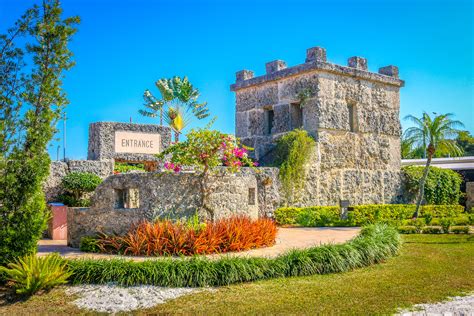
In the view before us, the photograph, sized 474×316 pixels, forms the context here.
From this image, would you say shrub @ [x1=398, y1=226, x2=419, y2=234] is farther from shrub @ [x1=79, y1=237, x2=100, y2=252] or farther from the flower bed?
shrub @ [x1=79, y1=237, x2=100, y2=252]

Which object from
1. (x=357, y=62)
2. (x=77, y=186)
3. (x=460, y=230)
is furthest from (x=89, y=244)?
(x=357, y=62)

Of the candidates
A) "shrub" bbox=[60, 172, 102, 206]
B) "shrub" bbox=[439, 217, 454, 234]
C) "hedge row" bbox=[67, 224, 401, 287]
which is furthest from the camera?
"shrub" bbox=[439, 217, 454, 234]

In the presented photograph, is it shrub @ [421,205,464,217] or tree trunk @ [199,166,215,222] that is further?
shrub @ [421,205,464,217]

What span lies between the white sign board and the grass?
771 centimetres

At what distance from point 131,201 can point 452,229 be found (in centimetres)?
1073

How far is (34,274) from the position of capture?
30.9ft

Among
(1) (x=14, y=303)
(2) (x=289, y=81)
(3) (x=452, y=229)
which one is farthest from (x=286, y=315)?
(2) (x=289, y=81)

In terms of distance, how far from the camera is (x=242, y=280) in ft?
32.3

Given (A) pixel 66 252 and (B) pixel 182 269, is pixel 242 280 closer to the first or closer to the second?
(B) pixel 182 269

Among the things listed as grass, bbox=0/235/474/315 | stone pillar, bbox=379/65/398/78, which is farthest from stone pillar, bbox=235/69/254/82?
grass, bbox=0/235/474/315

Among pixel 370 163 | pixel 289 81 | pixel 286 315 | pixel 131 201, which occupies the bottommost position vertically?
pixel 286 315

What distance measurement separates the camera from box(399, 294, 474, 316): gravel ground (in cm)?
786

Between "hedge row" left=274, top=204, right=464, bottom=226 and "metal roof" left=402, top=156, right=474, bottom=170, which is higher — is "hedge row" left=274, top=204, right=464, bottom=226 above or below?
below

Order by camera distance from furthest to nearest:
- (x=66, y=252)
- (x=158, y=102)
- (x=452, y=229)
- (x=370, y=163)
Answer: (x=158, y=102)
(x=370, y=163)
(x=452, y=229)
(x=66, y=252)
